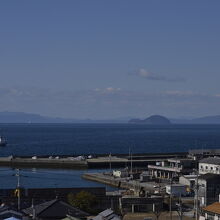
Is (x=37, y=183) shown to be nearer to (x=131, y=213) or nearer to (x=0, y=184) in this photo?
(x=0, y=184)

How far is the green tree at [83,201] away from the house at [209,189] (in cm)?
460

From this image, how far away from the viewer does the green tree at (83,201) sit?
22.7m

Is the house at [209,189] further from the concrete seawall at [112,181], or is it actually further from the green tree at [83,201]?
the concrete seawall at [112,181]

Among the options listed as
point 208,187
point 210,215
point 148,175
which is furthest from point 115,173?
point 210,215

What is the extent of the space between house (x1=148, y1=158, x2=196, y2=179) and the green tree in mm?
18542

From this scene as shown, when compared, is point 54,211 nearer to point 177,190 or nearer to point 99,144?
point 177,190

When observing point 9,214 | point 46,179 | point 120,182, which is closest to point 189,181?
point 120,182

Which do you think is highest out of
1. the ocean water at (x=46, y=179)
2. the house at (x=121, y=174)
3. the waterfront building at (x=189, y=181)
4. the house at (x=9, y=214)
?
the house at (x=9, y=214)

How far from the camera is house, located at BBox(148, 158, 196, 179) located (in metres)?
→ 42.8

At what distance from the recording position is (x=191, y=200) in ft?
94.7

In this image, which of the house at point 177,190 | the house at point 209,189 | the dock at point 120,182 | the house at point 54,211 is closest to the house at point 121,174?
the dock at point 120,182

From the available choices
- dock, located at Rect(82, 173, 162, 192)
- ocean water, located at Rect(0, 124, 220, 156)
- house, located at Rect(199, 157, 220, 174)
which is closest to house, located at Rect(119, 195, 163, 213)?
dock, located at Rect(82, 173, 162, 192)

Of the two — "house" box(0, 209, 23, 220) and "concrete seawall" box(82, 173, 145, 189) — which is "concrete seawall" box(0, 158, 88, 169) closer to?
"concrete seawall" box(82, 173, 145, 189)

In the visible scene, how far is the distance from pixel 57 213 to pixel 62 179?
25564mm
